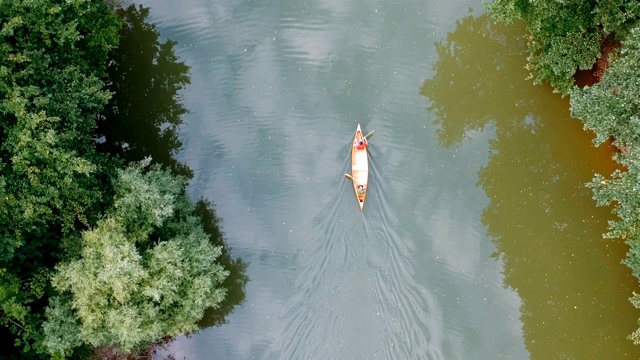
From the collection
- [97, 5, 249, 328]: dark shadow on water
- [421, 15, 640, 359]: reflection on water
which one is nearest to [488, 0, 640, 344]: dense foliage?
[421, 15, 640, 359]: reflection on water

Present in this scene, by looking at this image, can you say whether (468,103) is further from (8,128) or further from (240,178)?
(8,128)

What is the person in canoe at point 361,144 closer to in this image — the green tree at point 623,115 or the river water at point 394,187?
the river water at point 394,187

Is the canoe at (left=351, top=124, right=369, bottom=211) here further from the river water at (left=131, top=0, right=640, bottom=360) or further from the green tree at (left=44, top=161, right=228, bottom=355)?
the green tree at (left=44, top=161, right=228, bottom=355)

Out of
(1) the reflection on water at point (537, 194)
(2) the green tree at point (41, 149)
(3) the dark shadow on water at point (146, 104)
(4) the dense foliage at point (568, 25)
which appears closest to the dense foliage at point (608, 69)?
(4) the dense foliage at point (568, 25)

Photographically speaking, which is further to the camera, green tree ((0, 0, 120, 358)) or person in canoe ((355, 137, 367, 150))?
person in canoe ((355, 137, 367, 150))

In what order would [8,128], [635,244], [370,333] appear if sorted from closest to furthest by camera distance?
1. [8,128]
2. [635,244]
3. [370,333]

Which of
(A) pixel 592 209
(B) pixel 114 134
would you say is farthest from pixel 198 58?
(A) pixel 592 209

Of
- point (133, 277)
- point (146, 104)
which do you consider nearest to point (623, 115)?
point (133, 277)
